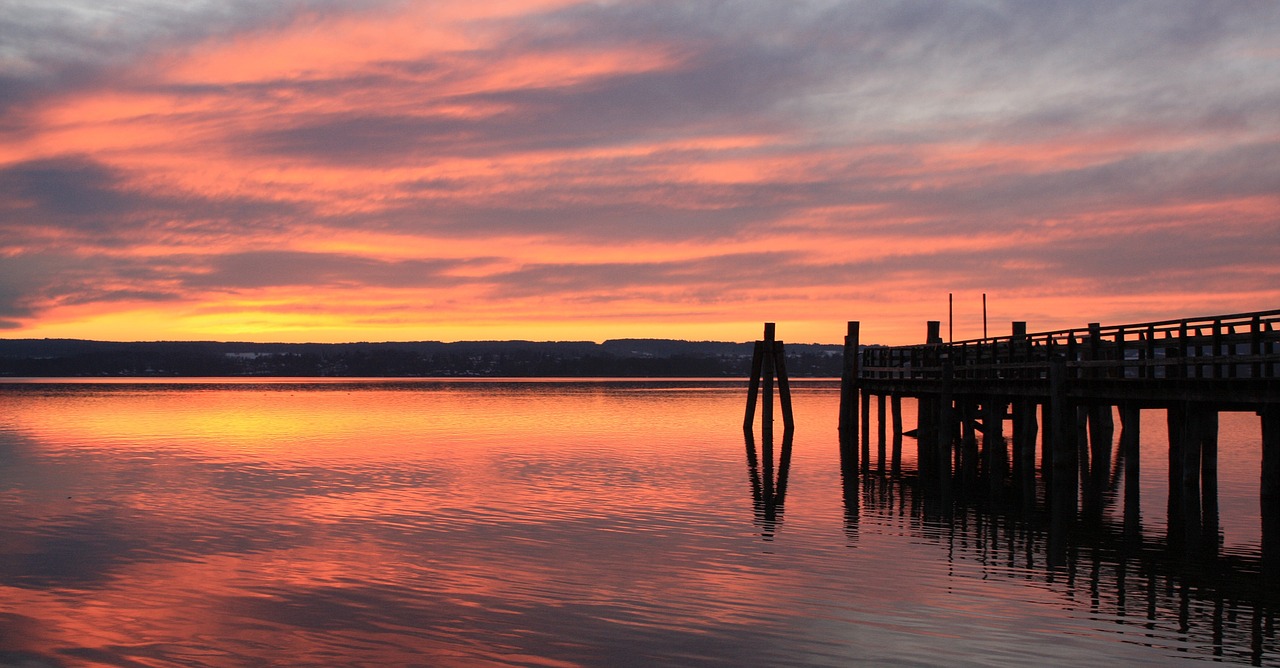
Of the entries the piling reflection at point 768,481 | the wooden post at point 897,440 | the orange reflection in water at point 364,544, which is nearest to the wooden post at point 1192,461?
the piling reflection at point 768,481

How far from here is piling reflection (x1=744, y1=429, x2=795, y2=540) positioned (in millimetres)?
25484

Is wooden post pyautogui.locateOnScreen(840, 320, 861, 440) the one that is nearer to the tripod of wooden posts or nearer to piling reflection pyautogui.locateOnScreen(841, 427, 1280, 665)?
the tripod of wooden posts

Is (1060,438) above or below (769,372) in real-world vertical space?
below

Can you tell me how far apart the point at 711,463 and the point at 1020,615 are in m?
25.3

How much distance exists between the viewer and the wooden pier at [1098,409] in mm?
23531

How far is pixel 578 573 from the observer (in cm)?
1889

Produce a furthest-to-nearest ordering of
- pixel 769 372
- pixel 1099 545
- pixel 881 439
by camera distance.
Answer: pixel 769 372 → pixel 881 439 → pixel 1099 545

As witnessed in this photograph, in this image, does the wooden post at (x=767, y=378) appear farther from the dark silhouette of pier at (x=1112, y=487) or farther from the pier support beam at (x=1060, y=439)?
the pier support beam at (x=1060, y=439)

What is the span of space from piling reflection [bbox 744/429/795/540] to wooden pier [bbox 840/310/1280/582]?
3.12 meters

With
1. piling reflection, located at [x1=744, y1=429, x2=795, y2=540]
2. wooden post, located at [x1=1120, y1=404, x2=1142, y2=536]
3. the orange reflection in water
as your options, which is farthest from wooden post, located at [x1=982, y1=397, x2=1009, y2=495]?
the orange reflection in water

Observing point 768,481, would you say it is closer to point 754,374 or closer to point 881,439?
point 881,439

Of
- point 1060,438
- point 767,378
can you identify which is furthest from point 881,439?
point 1060,438

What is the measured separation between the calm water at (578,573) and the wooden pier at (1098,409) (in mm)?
1083

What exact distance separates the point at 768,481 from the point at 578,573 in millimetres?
16152
